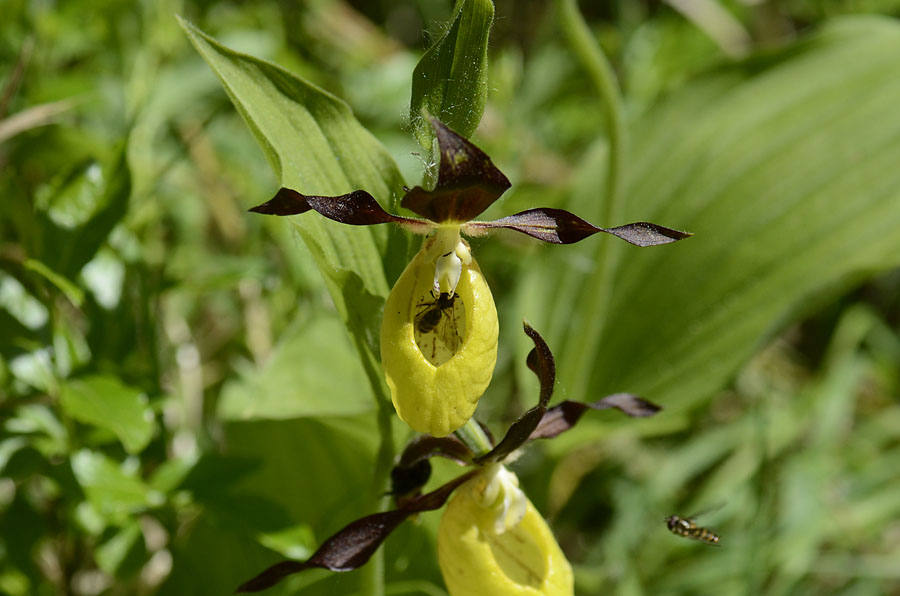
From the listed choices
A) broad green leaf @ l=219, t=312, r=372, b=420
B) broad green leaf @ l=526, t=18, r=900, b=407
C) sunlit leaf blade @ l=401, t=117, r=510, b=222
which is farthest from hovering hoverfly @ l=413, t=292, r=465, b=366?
broad green leaf @ l=526, t=18, r=900, b=407

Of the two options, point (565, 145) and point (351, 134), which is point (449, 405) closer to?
point (351, 134)

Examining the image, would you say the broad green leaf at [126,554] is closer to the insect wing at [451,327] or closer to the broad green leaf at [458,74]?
the insect wing at [451,327]

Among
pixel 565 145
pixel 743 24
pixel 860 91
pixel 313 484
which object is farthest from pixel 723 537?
pixel 743 24

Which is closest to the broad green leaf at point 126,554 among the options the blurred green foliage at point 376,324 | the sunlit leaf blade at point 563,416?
the blurred green foliage at point 376,324

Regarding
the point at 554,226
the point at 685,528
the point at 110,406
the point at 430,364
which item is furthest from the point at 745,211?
the point at 110,406

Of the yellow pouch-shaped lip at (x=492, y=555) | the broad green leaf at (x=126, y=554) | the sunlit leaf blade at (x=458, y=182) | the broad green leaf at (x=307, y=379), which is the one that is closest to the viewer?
the sunlit leaf blade at (x=458, y=182)

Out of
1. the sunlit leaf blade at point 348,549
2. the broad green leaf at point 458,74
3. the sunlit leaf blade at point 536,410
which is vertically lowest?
the sunlit leaf blade at point 348,549

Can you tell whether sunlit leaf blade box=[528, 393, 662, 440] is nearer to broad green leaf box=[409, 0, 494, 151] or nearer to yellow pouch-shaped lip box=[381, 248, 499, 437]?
yellow pouch-shaped lip box=[381, 248, 499, 437]

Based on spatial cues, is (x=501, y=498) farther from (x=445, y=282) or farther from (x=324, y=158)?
(x=324, y=158)
